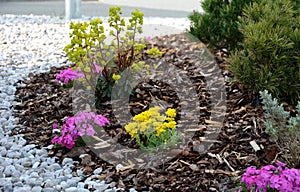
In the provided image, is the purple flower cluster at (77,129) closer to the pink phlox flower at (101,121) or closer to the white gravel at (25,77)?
the pink phlox flower at (101,121)

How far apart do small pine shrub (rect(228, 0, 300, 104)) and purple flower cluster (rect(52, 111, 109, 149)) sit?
1.18 meters

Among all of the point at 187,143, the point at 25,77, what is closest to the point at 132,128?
the point at 187,143

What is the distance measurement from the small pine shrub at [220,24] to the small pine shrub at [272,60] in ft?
2.78

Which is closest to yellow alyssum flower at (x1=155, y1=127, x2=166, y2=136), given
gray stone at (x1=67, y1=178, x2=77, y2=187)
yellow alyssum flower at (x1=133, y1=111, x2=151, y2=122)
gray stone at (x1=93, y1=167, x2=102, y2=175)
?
yellow alyssum flower at (x1=133, y1=111, x2=151, y2=122)

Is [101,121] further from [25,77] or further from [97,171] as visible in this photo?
[25,77]

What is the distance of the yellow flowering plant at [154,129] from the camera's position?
314 centimetres

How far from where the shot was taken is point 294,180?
99.2 inches

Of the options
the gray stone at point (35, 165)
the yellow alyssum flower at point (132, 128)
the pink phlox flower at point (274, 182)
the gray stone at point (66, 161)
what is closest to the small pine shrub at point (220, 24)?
the yellow alyssum flower at point (132, 128)

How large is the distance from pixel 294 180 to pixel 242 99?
142cm

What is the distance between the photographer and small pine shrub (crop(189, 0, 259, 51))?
4.74 metres

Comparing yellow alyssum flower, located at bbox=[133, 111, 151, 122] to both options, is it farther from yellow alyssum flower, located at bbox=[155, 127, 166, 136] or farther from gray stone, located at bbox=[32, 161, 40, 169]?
gray stone, located at bbox=[32, 161, 40, 169]

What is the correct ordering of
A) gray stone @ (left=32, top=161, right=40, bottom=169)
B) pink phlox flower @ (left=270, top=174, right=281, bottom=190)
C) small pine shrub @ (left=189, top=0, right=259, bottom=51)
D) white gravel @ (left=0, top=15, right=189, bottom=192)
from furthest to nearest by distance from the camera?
small pine shrub @ (left=189, top=0, right=259, bottom=51)
gray stone @ (left=32, top=161, right=40, bottom=169)
white gravel @ (left=0, top=15, right=189, bottom=192)
pink phlox flower @ (left=270, top=174, right=281, bottom=190)

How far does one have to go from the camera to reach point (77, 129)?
337cm

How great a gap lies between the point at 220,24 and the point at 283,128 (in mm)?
2026
